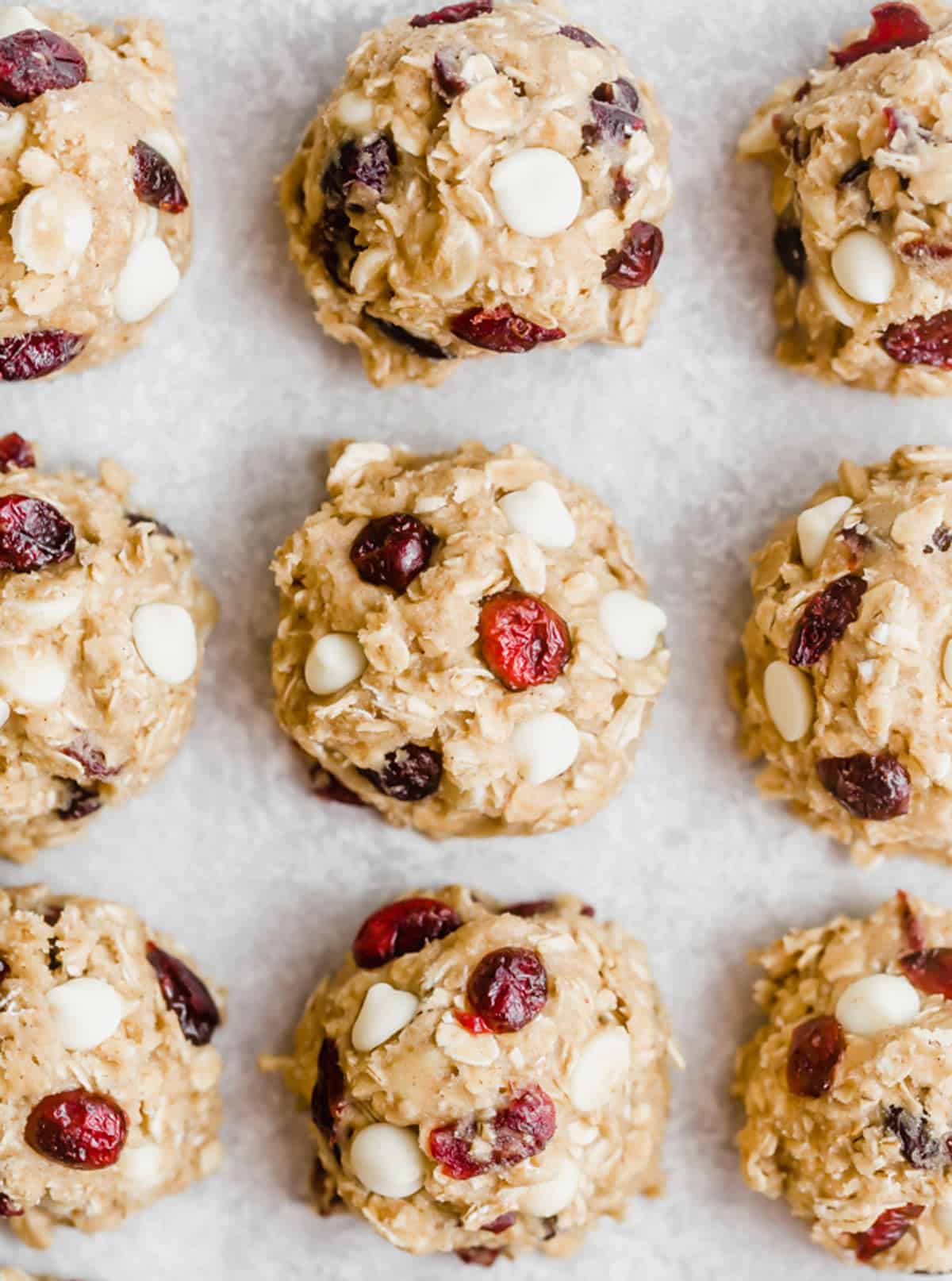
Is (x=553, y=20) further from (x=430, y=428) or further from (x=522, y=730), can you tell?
(x=522, y=730)

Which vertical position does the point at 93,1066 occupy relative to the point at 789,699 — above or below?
below

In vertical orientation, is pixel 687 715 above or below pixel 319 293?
below

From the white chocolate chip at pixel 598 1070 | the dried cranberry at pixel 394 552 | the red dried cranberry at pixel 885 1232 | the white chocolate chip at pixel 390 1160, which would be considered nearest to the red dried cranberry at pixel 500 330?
the dried cranberry at pixel 394 552

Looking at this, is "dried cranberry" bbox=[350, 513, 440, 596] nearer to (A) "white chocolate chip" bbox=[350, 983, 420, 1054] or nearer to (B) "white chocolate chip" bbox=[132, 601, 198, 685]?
(B) "white chocolate chip" bbox=[132, 601, 198, 685]

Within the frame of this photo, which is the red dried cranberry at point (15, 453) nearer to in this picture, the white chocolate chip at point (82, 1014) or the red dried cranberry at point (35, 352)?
the red dried cranberry at point (35, 352)

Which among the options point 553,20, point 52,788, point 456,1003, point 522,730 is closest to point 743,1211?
point 456,1003

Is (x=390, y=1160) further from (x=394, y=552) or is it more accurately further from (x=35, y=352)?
(x=35, y=352)

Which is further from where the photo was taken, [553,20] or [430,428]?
[430,428]

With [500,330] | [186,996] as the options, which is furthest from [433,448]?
[186,996]
